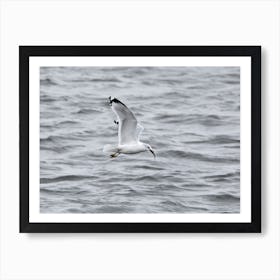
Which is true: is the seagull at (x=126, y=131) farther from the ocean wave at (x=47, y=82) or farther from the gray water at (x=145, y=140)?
the ocean wave at (x=47, y=82)

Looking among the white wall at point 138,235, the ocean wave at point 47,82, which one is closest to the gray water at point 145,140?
the ocean wave at point 47,82

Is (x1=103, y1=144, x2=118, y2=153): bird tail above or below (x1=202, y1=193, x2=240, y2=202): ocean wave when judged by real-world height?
above

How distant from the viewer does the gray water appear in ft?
6.84

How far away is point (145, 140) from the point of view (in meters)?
2.10

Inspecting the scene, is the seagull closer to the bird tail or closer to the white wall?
the bird tail

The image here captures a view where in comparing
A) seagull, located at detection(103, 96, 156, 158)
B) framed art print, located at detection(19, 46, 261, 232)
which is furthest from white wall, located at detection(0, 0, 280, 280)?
seagull, located at detection(103, 96, 156, 158)

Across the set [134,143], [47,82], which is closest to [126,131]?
[134,143]

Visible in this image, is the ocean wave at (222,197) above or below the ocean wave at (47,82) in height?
below

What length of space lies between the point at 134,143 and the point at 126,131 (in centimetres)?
6

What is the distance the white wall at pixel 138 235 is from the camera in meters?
2.11

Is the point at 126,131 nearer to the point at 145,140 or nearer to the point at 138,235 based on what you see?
the point at 145,140
